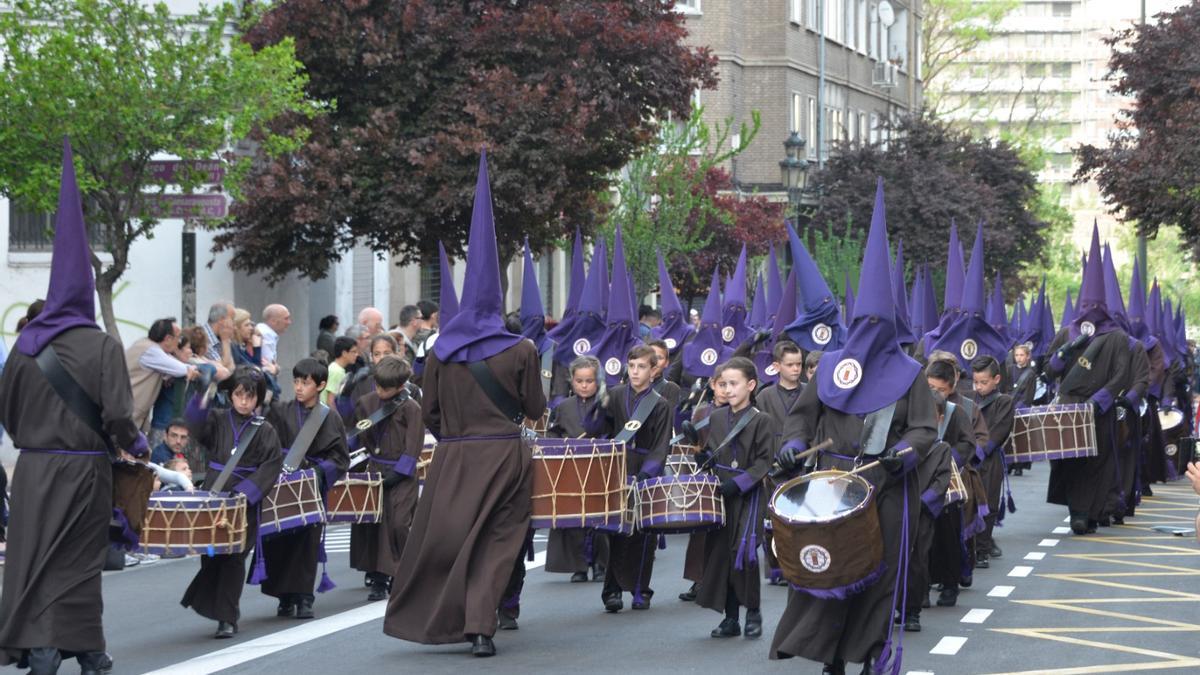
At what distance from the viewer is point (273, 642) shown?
39.3 ft

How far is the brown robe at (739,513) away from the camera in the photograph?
40.5 ft

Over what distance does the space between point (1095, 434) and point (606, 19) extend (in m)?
10.3

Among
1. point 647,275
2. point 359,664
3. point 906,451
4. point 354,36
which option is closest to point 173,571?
point 359,664

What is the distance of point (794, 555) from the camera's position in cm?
947

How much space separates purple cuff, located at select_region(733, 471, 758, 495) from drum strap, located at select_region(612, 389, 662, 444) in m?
0.74

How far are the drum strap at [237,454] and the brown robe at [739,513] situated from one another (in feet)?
8.88

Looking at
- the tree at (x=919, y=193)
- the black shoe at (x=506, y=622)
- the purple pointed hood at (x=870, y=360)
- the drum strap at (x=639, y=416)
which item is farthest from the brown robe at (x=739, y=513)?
the tree at (x=919, y=193)

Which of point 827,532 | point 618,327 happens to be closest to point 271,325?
point 618,327

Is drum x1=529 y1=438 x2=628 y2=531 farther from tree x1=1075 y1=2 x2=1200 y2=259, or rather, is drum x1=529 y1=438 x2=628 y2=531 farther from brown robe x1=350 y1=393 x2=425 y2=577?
tree x1=1075 y1=2 x2=1200 y2=259

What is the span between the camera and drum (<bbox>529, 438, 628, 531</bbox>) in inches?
454

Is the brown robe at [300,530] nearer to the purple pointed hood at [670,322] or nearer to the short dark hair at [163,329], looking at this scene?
the short dark hair at [163,329]

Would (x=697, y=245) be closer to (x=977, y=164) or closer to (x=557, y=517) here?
(x=977, y=164)

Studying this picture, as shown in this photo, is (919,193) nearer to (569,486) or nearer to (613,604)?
(613,604)

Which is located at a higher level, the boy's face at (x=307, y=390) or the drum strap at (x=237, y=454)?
the boy's face at (x=307, y=390)
